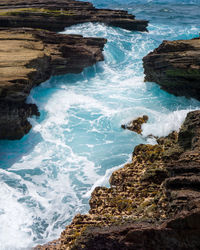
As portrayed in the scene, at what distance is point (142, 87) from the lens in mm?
19953

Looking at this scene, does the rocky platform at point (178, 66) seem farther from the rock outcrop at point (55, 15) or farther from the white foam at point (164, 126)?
the rock outcrop at point (55, 15)

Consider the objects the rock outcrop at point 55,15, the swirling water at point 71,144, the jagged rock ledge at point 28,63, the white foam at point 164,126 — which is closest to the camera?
the swirling water at point 71,144

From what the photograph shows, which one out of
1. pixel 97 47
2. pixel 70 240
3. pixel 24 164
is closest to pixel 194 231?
pixel 70 240

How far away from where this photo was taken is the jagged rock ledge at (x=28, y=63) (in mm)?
12938

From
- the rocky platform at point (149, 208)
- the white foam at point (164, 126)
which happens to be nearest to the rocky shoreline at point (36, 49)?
the white foam at point (164, 126)

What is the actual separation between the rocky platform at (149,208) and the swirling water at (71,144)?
1.93 m

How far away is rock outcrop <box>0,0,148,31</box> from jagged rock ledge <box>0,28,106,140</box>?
8.68 metres

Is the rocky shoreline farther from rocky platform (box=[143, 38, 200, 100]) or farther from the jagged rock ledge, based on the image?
rocky platform (box=[143, 38, 200, 100])

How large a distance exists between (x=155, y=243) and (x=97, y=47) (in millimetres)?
22014

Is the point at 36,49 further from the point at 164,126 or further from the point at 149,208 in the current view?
the point at 149,208

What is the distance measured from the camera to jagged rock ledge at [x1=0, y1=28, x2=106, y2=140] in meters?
12.9

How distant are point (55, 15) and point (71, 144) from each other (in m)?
23.7

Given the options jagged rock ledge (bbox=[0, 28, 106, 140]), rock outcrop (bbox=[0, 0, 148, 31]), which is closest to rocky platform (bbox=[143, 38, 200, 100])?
jagged rock ledge (bbox=[0, 28, 106, 140])

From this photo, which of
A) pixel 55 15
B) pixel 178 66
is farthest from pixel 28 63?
pixel 55 15
